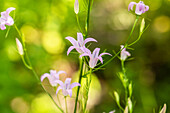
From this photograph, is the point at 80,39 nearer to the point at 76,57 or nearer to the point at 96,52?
the point at 96,52

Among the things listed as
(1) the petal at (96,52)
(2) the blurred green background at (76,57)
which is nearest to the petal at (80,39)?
(1) the petal at (96,52)

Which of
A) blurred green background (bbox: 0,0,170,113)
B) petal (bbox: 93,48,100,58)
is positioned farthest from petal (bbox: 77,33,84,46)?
blurred green background (bbox: 0,0,170,113)

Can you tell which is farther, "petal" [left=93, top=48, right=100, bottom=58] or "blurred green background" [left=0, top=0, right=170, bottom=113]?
"blurred green background" [left=0, top=0, right=170, bottom=113]

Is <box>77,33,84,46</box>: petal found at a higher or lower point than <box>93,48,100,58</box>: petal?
higher

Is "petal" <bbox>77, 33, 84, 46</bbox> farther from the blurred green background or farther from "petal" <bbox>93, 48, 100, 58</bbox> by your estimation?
the blurred green background

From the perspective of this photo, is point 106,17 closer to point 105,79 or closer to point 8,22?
point 105,79

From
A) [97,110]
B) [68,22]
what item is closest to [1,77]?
[68,22]

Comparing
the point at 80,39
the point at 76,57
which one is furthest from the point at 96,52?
the point at 76,57

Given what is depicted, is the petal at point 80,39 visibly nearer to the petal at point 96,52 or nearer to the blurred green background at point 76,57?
the petal at point 96,52
